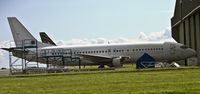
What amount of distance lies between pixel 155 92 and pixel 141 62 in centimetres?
3025

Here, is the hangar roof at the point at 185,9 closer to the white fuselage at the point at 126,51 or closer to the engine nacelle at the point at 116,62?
the white fuselage at the point at 126,51

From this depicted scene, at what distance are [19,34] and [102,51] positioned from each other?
43.2 ft

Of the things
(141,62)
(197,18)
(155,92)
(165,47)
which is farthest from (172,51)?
(155,92)

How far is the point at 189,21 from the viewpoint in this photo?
2147 inches

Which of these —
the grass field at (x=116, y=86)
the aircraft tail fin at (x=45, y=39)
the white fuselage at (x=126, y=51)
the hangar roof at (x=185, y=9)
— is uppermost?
the hangar roof at (x=185, y=9)

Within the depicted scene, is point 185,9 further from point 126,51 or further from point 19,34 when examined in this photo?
point 19,34

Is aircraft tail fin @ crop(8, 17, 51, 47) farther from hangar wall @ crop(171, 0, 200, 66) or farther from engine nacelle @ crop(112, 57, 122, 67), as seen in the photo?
hangar wall @ crop(171, 0, 200, 66)

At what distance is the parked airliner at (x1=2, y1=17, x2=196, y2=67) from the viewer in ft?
168

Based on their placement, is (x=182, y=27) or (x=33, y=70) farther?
(x=182, y=27)

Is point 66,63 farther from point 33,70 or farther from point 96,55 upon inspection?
point 33,70

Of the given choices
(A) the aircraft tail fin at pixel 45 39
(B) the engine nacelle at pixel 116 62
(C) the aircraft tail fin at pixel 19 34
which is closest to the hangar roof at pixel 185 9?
(B) the engine nacelle at pixel 116 62

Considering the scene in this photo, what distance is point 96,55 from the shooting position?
53969 millimetres

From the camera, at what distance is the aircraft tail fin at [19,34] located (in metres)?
55.7

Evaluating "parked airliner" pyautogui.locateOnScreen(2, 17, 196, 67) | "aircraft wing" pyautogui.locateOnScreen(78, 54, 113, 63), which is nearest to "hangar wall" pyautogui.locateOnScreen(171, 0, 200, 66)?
"parked airliner" pyautogui.locateOnScreen(2, 17, 196, 67)
